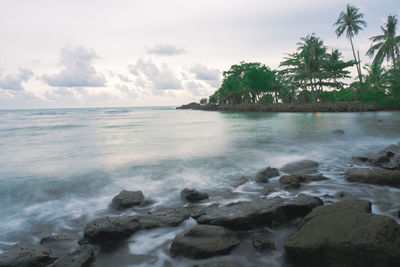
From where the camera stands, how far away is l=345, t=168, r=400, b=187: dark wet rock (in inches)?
168

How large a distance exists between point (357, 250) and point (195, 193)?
99.2 inches

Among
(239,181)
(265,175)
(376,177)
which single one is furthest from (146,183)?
(376,177)

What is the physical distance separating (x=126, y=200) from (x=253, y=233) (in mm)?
2138

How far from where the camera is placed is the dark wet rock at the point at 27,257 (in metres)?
2.34

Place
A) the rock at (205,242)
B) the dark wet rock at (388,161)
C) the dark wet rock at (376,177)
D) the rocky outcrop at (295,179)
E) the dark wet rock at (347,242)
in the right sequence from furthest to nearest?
the dark wet rock at (388,161) < the rocky outcrop at (295,179) < the dark wet rock at (376,177) < the rock at (205,242) < the dark wet rock at (347,242)

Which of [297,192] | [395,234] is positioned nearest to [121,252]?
[395,234]

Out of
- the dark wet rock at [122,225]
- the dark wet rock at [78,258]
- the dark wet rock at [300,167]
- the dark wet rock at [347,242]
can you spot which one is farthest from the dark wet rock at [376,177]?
the dark wet rock at [78,258]

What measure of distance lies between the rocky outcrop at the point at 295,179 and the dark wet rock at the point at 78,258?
3.30 metres

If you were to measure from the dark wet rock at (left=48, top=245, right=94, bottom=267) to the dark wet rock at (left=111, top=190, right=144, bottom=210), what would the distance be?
1.31 meters

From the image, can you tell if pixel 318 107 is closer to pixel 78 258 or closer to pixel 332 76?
pixel 332 76

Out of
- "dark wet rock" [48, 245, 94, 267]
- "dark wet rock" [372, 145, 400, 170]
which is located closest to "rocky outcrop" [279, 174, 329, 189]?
"dark wet rock" [372, 145, 400, 170]

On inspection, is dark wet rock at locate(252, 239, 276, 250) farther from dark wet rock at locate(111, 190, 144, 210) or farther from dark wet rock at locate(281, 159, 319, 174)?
dark wet rock at locate(281, 159, 319, 174)

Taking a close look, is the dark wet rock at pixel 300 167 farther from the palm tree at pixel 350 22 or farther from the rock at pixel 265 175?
the palm tree at pixel 350 22

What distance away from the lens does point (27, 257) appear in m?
2.40
